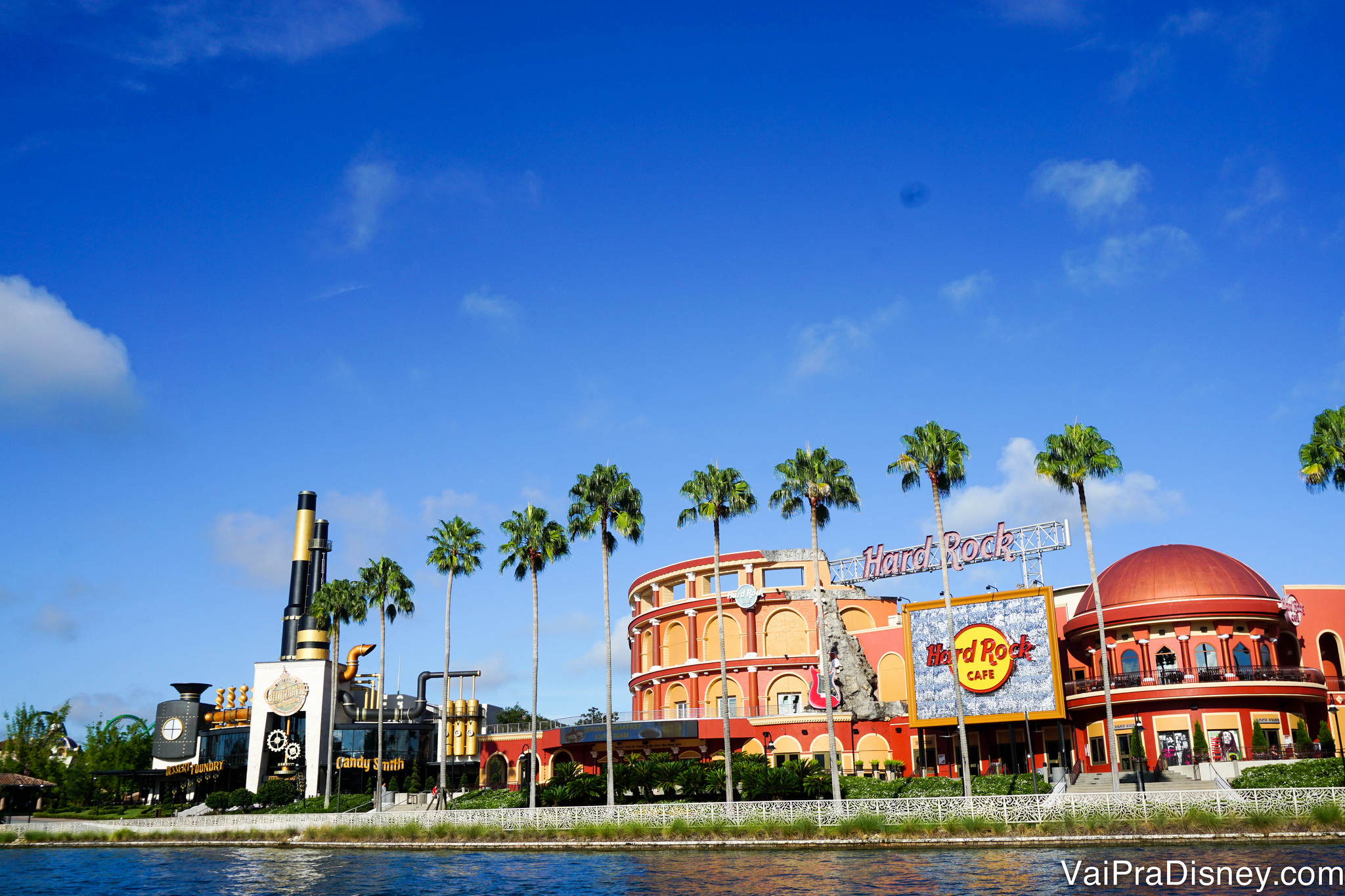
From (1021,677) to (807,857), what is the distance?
26.1m

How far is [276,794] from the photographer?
7288 centimetres

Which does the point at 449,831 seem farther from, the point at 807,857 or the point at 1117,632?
the point at 1117,632

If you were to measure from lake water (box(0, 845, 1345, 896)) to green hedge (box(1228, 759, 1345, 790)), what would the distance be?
10834 millimetres

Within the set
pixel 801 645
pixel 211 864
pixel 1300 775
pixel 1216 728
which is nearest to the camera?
pixel 1300 775

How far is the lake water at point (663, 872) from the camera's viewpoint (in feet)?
98.8

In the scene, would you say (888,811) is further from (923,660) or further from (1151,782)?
(923,660)

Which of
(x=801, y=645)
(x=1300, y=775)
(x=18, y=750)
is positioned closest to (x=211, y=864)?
(x=801, y=645)

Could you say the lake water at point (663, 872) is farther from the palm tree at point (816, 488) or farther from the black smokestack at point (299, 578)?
the black smokestack at point (299, 578)

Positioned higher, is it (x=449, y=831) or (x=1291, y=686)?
(x=1291, y=686)

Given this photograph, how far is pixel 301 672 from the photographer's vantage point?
3273 inches

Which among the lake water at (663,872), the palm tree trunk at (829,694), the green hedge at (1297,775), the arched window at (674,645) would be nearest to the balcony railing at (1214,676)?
the green hedge at (1297,775)

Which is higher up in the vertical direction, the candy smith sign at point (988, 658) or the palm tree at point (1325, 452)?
the palm tree at point (1325, 452)

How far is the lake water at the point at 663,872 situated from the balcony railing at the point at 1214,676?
2310 centimetres

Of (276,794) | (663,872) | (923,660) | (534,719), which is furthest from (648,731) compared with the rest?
(663,872)
